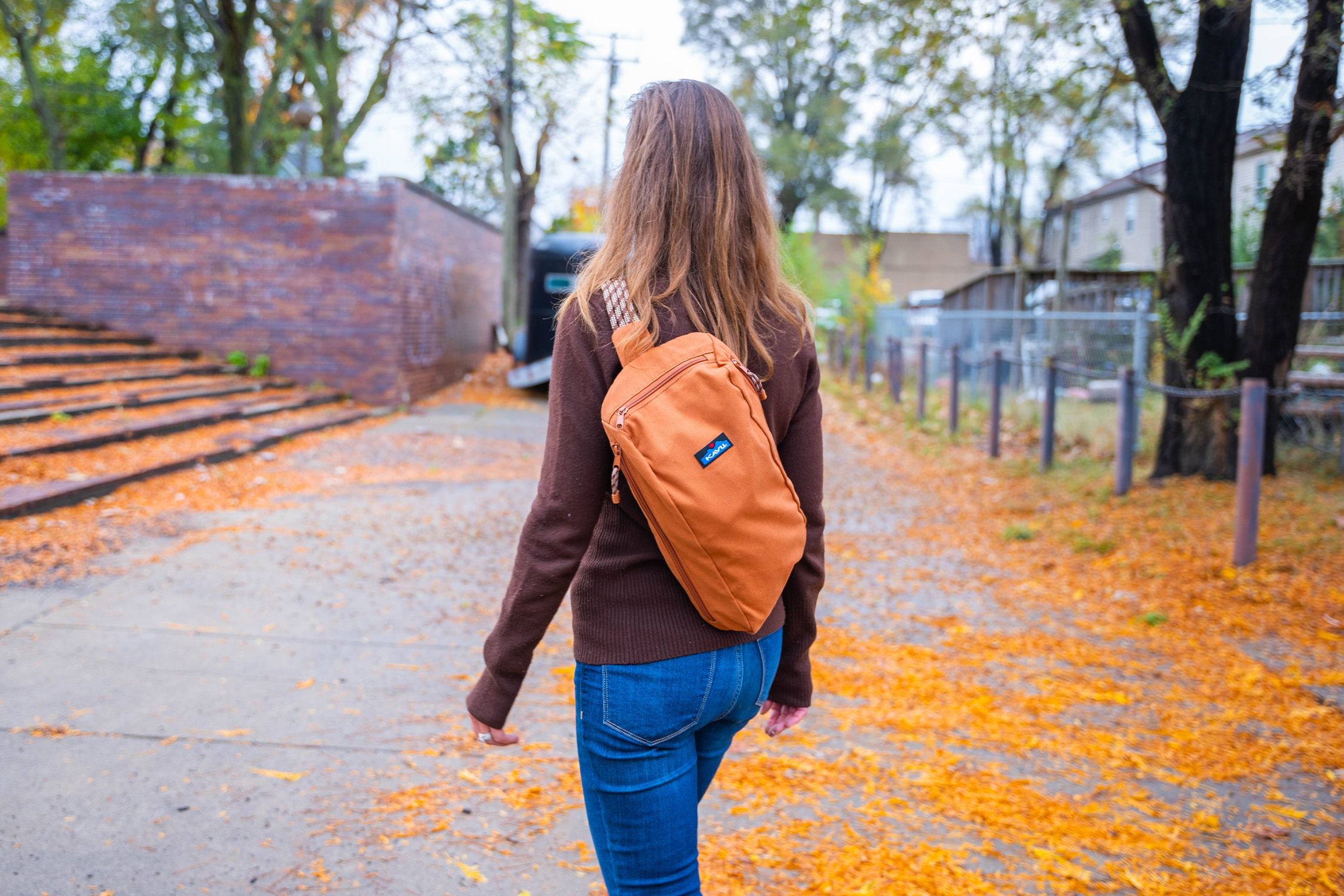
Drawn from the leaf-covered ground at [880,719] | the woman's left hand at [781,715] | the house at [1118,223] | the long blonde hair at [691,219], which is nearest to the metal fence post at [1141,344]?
the leaf-covered ground at [880,719]

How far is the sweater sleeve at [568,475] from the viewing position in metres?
1.64

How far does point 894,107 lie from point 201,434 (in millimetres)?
7541

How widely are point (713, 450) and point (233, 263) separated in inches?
560

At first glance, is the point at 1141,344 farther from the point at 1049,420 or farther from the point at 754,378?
the point at 754,378

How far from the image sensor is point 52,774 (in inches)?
127

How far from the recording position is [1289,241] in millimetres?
7500

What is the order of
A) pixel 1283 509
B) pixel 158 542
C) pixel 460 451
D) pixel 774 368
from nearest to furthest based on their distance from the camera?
1. pixel 774 368
2. pixel 158 542
3. pixel 1283 509
4. pixel 460 451

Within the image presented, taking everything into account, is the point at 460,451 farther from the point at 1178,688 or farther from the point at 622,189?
the point at 622,189

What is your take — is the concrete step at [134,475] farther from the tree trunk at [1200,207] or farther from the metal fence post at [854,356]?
the metal fence post at [854,356]

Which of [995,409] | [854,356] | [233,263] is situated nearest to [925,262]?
[854,356]

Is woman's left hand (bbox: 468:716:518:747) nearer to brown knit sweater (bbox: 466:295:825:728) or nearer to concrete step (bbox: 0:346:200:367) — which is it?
→ brown knit sweater (bbox: 466:295:825:728)

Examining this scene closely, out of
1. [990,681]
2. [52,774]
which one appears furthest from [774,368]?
[990,681]

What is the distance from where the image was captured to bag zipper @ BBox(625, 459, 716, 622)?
1571mm

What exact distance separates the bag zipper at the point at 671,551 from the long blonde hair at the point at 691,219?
0.99ft
